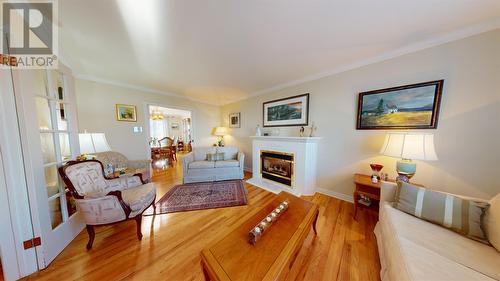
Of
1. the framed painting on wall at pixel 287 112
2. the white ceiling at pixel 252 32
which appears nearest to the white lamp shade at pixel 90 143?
the white ceiling at pixel 252 32

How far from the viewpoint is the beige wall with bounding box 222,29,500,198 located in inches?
56.8

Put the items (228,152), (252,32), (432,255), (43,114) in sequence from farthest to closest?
1. (228,152)
2. (252,32)
3. (43,114)
4. (432,255)

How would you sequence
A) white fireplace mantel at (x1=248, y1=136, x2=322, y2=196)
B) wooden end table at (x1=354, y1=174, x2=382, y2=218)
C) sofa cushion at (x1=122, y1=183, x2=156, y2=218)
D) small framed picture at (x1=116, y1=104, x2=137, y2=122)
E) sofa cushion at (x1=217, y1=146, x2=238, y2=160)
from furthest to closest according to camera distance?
sofa cushion at (x1=217, y1=146, x2=238, y2=160), small framed picture at (x1=116, y1=104, x2=137, y2=122), white fireplace mantel at (x1=248, y1=136, x2=322, y2=196), wooden end table at (x1=354, y1=174, x2=382, y2=218), sofa cushion at (x1=122, y1=183, x2=156, y2=218)

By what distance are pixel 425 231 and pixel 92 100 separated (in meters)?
5.08

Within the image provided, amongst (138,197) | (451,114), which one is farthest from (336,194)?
(138,197)

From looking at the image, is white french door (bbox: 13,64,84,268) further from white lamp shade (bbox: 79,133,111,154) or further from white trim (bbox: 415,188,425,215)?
white trim (bbox: 415,188,425,215)

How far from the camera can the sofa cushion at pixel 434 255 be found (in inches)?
31.1

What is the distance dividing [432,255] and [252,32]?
235 cm

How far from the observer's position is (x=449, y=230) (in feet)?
3.62

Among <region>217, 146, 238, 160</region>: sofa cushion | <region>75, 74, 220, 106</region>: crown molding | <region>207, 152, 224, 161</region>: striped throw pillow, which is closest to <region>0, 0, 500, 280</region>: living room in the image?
<region>75, 74, 220, 106</region>: crown molding

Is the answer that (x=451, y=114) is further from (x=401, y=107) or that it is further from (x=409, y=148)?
(x=409, y=148)

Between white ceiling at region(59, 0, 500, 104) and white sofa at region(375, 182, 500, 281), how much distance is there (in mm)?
1874

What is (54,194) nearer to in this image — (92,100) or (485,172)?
(92,100)

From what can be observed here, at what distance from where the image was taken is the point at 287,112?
3100 mm
